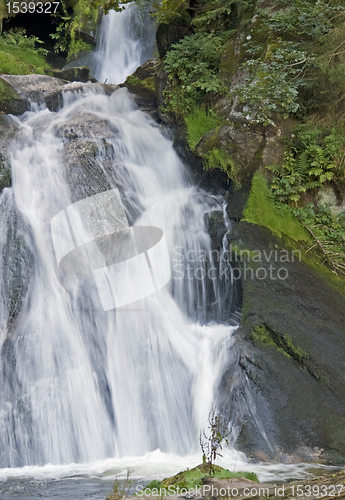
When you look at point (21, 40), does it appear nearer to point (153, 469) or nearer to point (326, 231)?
point (326, 231)

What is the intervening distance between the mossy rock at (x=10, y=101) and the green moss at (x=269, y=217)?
6.56 meters

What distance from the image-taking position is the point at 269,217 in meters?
7.15

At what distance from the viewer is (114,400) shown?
5.77 m

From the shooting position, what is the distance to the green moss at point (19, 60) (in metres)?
13.6

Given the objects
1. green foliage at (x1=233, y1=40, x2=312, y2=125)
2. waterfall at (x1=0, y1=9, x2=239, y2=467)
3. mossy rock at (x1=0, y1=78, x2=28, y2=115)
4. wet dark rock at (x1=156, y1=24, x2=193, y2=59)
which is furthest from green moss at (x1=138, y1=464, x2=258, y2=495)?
wet dark rock at (x1=156, y1=24, x2=193, y2=59)

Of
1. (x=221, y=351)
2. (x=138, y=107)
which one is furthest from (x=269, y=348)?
(x=138, y=107)

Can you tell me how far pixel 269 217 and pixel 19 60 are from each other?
11257 mm

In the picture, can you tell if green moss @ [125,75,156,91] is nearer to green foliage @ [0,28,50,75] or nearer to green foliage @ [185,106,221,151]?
green foliage @ [185,106,221,151]

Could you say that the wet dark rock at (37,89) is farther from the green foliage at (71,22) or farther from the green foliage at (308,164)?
the green foliage at (308,164)

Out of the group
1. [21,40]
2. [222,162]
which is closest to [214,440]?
[222,162]

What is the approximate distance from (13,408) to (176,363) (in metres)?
2.20

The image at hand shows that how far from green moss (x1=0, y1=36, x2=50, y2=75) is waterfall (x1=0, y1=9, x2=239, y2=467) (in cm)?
567

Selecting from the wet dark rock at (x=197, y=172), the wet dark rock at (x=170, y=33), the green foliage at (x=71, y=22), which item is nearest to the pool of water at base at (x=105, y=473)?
the wet dark rock at (x=197, y=172)

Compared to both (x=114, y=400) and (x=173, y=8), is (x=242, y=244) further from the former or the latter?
(x=173, y=8)
